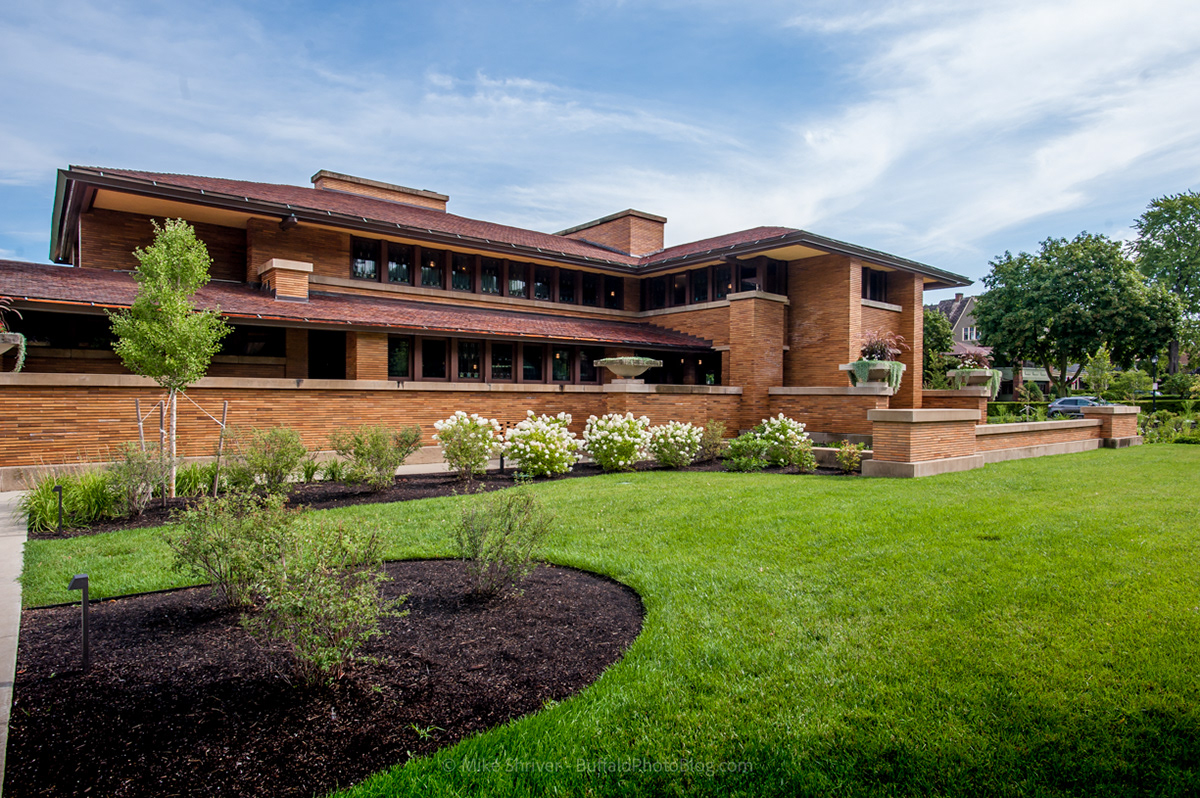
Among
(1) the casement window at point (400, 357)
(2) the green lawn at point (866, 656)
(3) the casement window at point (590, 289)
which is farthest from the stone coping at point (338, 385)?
(2) the green lawn at point (866, 656)

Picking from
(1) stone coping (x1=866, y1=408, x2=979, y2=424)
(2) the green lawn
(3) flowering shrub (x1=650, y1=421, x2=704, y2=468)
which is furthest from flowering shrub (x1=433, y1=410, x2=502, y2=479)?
(1) stone coping (x1=866, y1=408, x2=979, y2=424)

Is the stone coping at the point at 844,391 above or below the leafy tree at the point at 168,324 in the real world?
below

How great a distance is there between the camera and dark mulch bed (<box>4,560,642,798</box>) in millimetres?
2930

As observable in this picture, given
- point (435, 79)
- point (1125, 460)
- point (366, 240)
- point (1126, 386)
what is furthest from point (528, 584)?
point (1126, 386)

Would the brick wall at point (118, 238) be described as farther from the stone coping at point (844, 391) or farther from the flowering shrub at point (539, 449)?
the stone coping at point (844, 391)

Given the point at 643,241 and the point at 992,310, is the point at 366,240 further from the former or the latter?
the point at 992,310

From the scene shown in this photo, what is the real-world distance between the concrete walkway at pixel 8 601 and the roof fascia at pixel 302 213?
7932 millimetres

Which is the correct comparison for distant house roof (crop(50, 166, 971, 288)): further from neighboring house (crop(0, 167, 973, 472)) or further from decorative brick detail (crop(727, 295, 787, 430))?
decorative brick detail (crop(727, 295, 787, 430))

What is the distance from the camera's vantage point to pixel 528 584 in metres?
5.65

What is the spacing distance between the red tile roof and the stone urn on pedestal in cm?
210

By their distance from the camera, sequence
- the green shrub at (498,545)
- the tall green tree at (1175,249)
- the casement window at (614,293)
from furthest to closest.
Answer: the tall green tree at (1175,249)
the casement window at (614,293)
the green shrub at (498,545)

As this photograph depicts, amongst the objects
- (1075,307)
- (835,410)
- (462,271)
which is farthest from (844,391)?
(1075,307)

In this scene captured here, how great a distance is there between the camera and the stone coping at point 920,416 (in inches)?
455

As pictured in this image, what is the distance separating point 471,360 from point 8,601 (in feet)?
46.5
